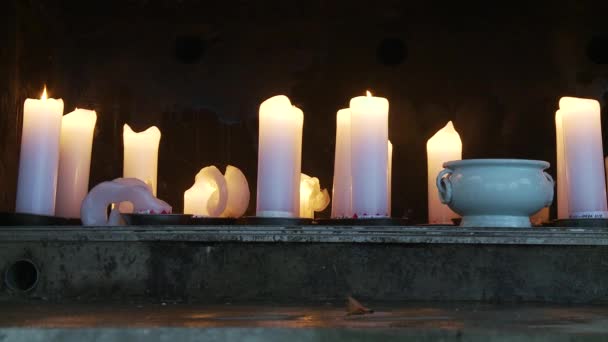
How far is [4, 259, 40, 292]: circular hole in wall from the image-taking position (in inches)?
39.6

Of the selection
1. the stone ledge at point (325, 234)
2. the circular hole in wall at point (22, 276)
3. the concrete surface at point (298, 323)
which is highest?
the stone ledge at point (325, 234)

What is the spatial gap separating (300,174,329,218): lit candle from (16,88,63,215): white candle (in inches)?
17.8

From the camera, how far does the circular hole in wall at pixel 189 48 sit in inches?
59.4

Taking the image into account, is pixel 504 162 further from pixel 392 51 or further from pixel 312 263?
pixel 392 51

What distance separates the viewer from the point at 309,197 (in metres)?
1.28

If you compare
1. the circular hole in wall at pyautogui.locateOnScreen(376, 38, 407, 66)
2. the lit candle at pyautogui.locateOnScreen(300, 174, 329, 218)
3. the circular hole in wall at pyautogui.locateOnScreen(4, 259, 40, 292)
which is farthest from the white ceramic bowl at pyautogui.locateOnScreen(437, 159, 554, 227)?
the circular hole in wall at pyautogui.locateOnScreen(4, 259, 40, 292)

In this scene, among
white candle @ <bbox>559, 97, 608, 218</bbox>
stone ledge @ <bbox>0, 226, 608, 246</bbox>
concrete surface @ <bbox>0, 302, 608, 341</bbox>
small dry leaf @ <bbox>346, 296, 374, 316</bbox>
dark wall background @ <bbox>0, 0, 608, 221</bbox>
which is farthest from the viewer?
dark wall background @ <bbox>0, 0, 608, 221</bbox>

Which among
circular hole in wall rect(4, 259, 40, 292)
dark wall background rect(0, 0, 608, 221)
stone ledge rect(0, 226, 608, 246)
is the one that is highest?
dark wall background rect(0, 0, 608, 221)

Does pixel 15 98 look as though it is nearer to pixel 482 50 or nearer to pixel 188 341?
pixel 188 341

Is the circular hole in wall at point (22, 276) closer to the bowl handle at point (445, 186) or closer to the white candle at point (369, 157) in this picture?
the white candle at point (369, 157)

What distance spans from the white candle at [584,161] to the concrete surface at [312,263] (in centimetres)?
12

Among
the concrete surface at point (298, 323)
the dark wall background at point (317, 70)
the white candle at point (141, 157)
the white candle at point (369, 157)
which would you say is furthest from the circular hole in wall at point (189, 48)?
the concrete surface at point (298, 323)

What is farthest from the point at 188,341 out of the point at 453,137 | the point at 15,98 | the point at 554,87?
the point at 554,87

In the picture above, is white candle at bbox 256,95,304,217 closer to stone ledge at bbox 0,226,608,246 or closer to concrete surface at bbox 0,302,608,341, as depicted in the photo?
stone ledge at bbox 0,226,608,246
